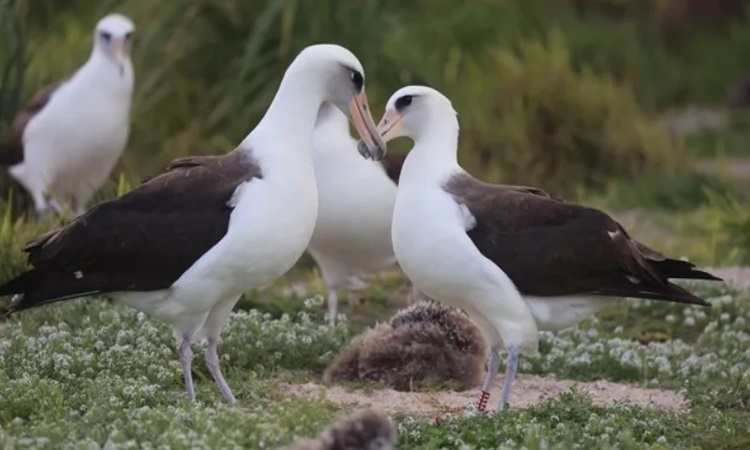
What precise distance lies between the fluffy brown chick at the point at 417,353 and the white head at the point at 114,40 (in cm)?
391

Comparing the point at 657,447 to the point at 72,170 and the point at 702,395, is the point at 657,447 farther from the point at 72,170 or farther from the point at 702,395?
the point at 72,170

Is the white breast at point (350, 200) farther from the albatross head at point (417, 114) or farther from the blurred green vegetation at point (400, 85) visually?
the blurred green vegetation at point (400, 85)

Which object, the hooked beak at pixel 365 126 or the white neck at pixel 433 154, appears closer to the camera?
the white neck at pixel 433 154

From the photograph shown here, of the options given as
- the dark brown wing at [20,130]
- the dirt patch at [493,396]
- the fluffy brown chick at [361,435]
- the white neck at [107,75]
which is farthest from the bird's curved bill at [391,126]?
the dark brown wing at [20,130]

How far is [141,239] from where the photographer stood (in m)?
6.86

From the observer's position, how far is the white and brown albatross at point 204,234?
6.70 metres

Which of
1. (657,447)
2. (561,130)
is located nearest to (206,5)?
(561,130)

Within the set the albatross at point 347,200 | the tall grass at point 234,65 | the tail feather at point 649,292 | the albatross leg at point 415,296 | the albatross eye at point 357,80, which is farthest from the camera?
the tall grass at point 234,65

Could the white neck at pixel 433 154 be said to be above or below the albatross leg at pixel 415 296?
above

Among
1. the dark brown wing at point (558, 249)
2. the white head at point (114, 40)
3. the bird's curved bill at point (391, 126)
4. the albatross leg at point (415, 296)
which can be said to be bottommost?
the albatross leg at point (415, 296)

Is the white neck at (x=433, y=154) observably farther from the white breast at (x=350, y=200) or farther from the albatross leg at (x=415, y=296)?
the albatross leg at (x=415, y=296)

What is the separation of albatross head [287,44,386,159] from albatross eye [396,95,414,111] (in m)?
0.25

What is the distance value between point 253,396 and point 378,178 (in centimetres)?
227

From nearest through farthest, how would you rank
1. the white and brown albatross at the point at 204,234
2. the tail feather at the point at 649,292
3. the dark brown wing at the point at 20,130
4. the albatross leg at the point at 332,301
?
the white and brown albatross at the point at 204,234 < the tail feather at the point at 649,292 < the albatross leg at the point at 332,301 < the dark brown wing at the point at 20,130
